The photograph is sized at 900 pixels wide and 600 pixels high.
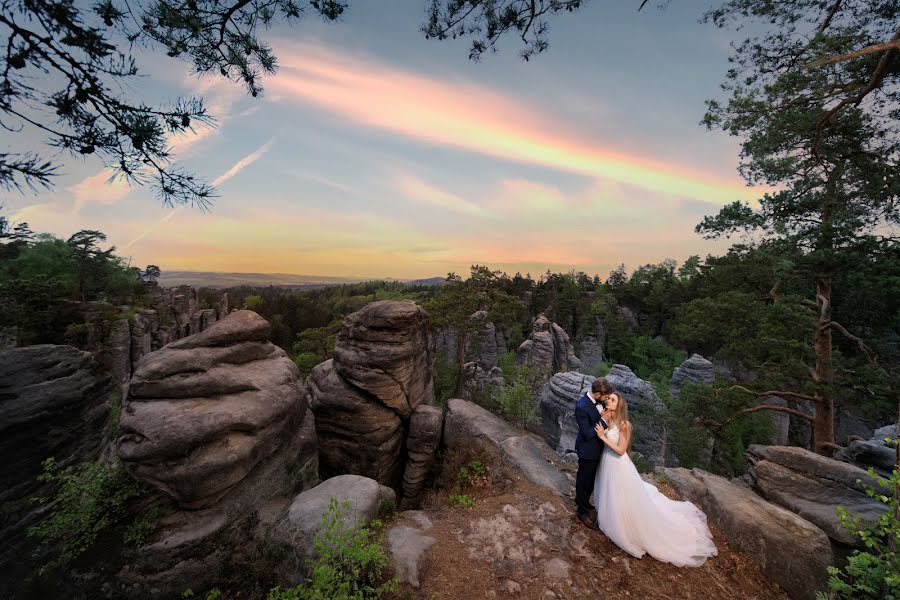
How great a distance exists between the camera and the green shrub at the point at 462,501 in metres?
6.90

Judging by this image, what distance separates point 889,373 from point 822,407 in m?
2.12

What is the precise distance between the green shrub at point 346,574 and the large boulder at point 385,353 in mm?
6338

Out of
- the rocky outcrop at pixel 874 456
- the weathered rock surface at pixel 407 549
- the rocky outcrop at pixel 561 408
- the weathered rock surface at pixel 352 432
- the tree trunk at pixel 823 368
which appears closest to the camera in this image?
the weathered rock surface at pixel 407 549

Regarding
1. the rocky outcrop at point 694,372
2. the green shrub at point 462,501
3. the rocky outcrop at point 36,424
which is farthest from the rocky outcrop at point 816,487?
the rocky outcrop at point 694,372

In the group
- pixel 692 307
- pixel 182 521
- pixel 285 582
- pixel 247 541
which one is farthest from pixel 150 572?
pixel 692 307

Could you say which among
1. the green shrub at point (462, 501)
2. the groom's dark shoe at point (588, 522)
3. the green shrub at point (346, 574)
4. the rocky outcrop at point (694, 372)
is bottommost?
the rocky outcrop at point (694, 372)

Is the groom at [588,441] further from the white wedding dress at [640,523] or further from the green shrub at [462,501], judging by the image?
the green shrub at [462,501]

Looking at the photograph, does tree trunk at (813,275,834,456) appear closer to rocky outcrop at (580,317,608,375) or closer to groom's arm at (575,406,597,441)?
groom's arm at (575,406,597,441)

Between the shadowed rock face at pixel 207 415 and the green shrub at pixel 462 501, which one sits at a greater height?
the shadowed rock face at pixel 207 415

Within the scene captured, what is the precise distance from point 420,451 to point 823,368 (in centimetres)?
1345

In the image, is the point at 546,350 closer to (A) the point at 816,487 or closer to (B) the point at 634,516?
(A) the point at 816,487

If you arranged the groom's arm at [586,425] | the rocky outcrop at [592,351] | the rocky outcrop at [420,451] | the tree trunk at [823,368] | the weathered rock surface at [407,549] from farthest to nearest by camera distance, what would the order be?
the rocky outcrop at [592,351]
the rocky outcrop at [420,451]
the tree trunk at [823,368]
the groom's arm at [586,425]
the weathered rock surface at [407,549]

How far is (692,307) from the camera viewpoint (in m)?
12.4

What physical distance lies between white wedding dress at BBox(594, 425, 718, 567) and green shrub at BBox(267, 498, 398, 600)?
3.43 m
